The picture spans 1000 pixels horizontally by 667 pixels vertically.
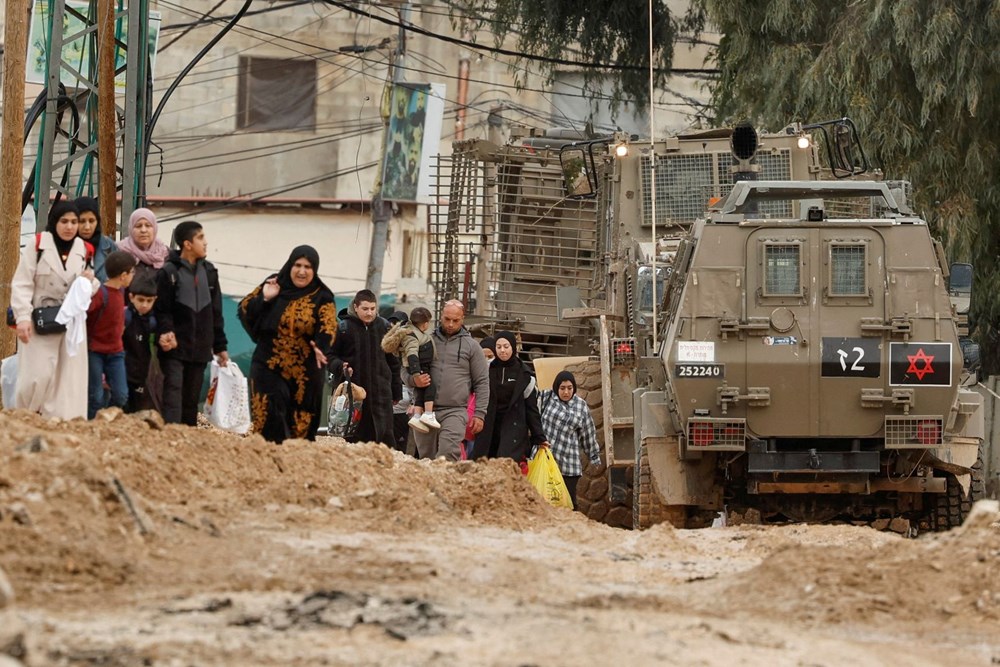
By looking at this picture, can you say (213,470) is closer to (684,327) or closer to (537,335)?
(684,327)

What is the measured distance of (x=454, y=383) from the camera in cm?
1380

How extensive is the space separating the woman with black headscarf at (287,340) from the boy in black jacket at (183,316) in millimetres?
351

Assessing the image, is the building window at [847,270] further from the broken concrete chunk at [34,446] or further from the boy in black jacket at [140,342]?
the broken concrete chunk at [34,446]

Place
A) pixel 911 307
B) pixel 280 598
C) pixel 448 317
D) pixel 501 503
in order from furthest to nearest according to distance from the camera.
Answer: pixel 448 317 < pixel 911 307 < pixel 501 503 < pixel 280 598

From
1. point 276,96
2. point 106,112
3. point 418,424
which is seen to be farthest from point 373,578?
point 276,96

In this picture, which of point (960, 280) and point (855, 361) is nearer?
point (855, 361)

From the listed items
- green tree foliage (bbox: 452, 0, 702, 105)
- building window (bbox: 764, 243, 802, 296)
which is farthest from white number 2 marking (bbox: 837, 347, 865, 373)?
green tree foliage (bbox: 452, 0, 702, 105)

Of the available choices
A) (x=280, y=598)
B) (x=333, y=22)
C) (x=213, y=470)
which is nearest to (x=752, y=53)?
(x=213, y=470)

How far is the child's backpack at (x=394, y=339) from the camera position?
1369 centimetres

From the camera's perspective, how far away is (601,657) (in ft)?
20.5

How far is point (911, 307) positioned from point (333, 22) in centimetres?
2740

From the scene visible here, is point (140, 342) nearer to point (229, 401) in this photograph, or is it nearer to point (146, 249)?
point (146, 249)

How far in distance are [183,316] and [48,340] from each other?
1145 mm

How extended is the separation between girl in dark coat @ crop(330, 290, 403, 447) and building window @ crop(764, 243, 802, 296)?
307 cm
